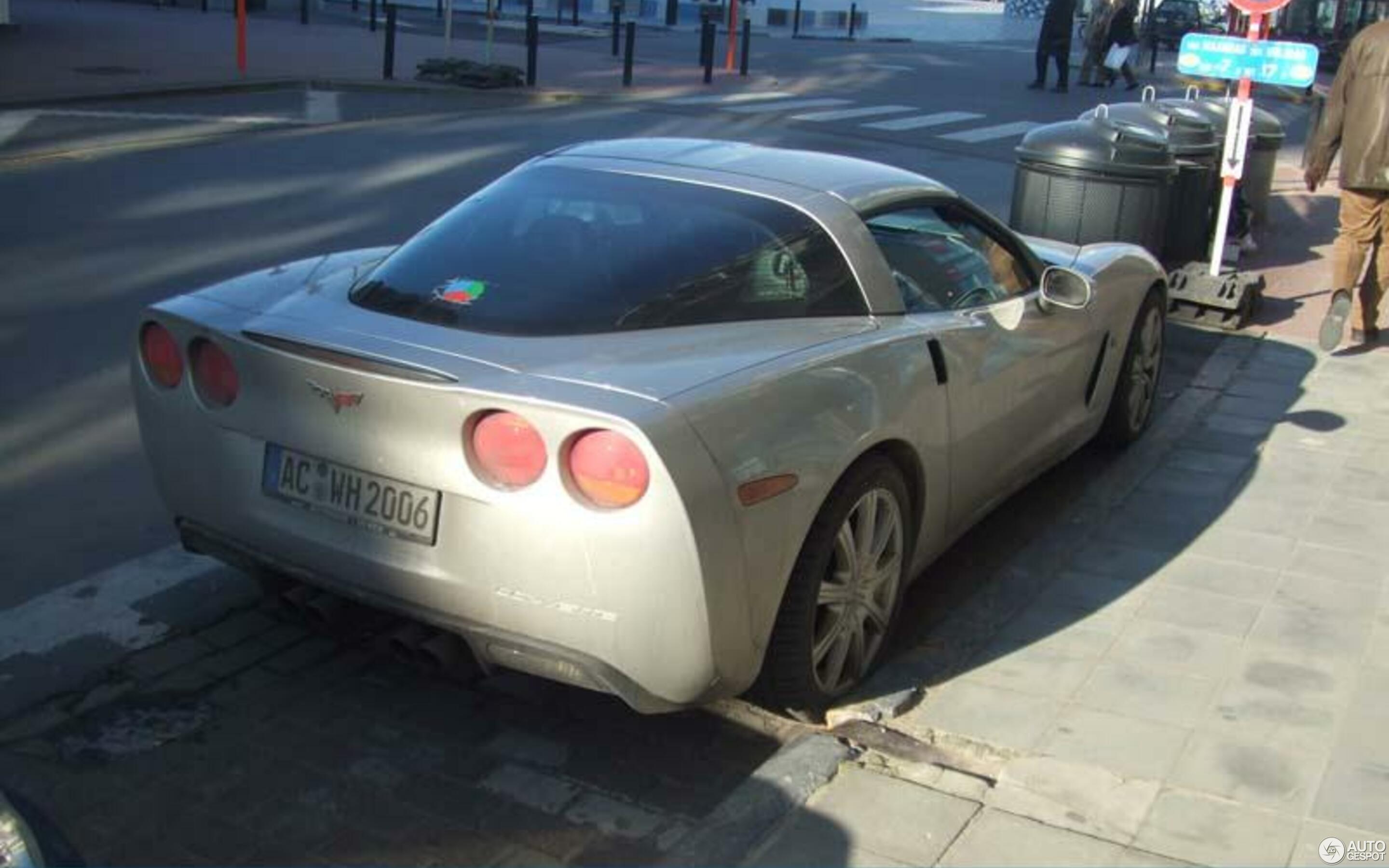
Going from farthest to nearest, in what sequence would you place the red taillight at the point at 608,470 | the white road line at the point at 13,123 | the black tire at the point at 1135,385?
1. the white road line at the point at 13,123
2. the black tire at the point at 1135,385
3. the red taillight at the point at 608,470

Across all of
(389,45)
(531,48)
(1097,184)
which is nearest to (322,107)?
(389,45)

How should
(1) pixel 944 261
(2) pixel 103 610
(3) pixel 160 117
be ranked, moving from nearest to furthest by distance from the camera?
1. (2) pixel 103 610
2. (1) pixel 944 261
3. (3) pixel 160 117

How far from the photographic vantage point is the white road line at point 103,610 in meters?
4.31

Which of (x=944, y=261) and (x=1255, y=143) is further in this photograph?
(x=1255, y=143)

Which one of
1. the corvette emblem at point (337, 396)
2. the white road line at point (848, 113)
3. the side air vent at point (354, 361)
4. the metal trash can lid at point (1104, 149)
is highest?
the metal trash can lid at point (1104, 149)

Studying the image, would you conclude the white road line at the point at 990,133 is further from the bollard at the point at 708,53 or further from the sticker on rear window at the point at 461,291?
the sticker on rear window at the point at 461,291

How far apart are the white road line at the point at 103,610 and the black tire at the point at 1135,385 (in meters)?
3.75

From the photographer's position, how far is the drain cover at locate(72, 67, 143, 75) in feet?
60.4

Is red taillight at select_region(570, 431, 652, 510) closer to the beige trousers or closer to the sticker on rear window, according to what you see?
the sticker on rear window

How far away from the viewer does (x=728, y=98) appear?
70.7 ft

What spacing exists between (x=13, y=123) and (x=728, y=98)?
10.4 metres

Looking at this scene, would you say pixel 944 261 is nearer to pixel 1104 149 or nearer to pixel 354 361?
pixel 354 361

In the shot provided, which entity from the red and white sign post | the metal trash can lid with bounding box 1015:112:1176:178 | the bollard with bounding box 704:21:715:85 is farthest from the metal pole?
the red and white sign post

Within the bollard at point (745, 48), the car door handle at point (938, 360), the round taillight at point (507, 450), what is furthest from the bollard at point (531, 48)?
the round taillight at point (507, 450)
